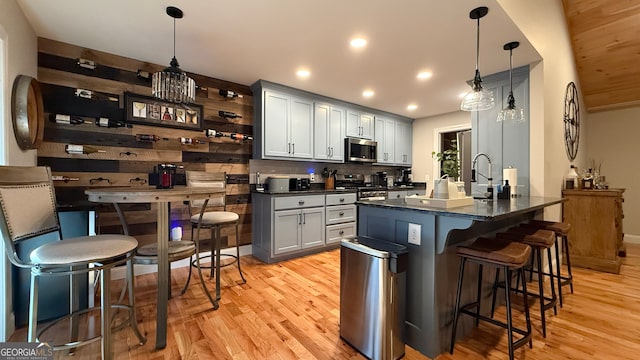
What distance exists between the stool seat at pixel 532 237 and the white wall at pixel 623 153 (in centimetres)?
430

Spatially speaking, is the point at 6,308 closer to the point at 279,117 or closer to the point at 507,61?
the point at 279,117

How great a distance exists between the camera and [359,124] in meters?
4.81

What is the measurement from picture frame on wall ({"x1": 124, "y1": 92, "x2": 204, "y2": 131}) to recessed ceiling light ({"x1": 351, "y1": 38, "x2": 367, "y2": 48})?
2067 millimetres

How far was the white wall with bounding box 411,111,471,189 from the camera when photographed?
5.23 metres

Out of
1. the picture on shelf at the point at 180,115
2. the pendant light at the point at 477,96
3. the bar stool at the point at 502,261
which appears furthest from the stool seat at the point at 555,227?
the picture on shelf at the point at 180,115

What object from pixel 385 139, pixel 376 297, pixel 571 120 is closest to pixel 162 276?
pixel 376 297

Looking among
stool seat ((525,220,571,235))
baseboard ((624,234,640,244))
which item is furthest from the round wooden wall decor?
baseboard ((624,234,640,244))

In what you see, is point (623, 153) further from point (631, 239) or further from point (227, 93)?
point (227, 93)

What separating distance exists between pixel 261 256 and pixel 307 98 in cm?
242

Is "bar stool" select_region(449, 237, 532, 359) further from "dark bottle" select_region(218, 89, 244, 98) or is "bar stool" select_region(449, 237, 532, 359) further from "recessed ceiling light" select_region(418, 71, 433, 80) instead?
"dark bottle" select_region(218, 89, 244, 98)

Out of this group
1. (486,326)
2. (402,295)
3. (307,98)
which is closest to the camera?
(402,295)

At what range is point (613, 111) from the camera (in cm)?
475

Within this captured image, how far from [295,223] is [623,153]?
589cm

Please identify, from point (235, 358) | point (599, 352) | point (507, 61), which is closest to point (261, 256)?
point (235, 358)
